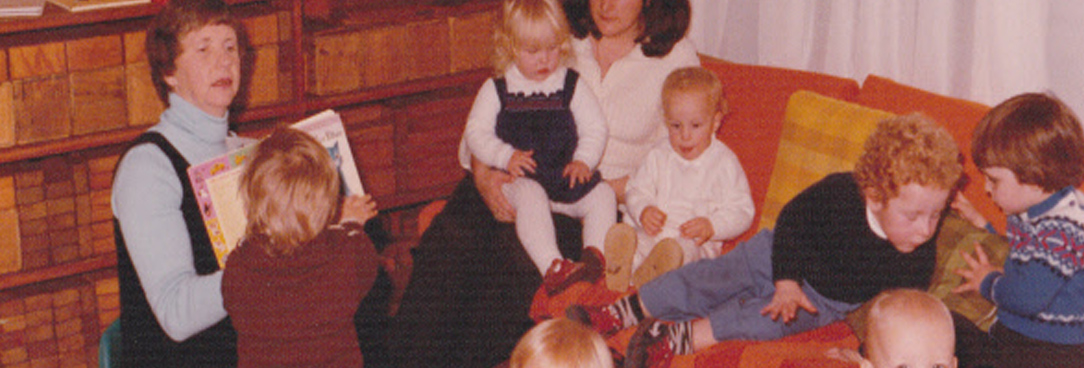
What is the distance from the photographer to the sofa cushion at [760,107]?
3510 mm

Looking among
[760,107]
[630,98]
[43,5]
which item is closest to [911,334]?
[760,107]

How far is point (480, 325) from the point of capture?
11.3 feet

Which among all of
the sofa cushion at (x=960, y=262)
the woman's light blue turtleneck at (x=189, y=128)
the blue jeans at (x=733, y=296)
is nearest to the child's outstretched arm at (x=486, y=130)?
the blue jeans at (x=733, y=296)

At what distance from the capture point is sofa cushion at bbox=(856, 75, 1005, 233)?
3049mm

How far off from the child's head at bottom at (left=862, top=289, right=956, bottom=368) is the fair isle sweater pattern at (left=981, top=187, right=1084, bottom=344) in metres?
0.32

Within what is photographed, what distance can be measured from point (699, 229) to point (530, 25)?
762 mm

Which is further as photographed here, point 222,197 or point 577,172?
point 577,172

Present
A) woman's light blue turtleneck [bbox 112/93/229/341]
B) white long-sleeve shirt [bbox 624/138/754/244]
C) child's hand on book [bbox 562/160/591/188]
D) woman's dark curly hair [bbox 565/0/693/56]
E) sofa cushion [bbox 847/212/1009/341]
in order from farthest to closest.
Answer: woman's dark curly hair [bbox 565/0/693/56] < child's hand on book [bbox 562/160/591/188] < white long-sleeve shirt [bbox 624/138/754/244] < sofa cushion [bbox 847/212/1009/341] < woman's light blue turtleneck [bbox 112/93/229/341]

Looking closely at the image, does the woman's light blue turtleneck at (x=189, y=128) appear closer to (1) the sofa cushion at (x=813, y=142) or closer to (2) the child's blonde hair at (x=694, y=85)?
(2) the child's blonde hair at (x=694, y=85)

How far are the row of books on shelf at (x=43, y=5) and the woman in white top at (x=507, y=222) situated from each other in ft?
3.80

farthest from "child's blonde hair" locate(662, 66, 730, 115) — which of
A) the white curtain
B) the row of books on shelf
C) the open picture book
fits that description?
the row of books on shelf

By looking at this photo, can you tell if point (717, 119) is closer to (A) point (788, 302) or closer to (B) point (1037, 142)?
(A) point (788, 302)

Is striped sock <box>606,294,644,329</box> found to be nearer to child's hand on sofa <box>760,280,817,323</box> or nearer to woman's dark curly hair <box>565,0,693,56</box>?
child's hand on sofa <box>760,280,817,323</box>

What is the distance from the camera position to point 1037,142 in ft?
8.91
